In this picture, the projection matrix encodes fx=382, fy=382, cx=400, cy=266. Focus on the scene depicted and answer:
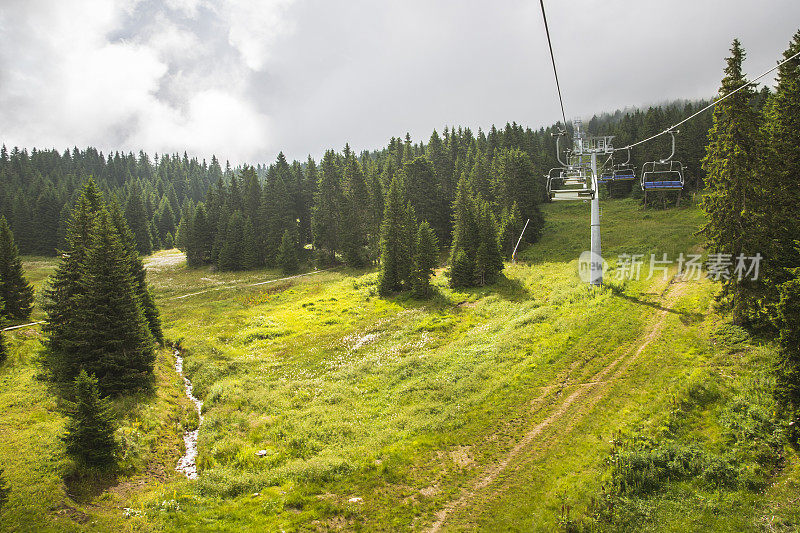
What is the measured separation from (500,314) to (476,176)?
49145 mm

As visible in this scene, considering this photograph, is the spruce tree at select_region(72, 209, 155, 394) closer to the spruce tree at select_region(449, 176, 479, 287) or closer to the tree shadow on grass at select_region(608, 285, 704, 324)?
the spruce tree at select_region(449, 176, 479, 287)

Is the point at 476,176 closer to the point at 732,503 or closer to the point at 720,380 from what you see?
the point at 720,380

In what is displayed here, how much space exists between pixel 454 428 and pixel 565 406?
5.47 metres

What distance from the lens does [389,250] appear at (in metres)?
51.0

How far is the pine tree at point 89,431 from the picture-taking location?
1648 cm

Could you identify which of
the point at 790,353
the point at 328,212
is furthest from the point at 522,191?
the point at 790,353

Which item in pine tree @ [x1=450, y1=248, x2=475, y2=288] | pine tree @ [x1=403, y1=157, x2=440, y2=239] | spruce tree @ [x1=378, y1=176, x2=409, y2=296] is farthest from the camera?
pine tree @ [x1=403, y1=157, x2=440, y2=239]

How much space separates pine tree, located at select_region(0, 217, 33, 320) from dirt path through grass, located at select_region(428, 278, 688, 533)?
45.1 meters

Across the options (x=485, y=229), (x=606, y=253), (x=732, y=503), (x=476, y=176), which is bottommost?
(x=732, y=503)

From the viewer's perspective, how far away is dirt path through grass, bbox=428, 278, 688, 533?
543 inches

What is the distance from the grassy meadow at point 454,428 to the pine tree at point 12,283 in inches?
299

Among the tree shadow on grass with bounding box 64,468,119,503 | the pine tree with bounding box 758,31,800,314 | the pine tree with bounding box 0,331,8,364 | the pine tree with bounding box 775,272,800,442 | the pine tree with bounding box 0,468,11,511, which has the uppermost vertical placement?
the pine tree with bounding box 758,31,800,314

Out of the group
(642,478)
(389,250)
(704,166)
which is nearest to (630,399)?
(642,478)

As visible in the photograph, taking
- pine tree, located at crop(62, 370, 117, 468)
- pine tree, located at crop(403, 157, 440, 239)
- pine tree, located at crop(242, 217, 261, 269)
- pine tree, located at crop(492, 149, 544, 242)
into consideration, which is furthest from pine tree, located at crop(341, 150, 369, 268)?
pine tree, located at crop(62, 370, 117, 468)
